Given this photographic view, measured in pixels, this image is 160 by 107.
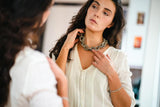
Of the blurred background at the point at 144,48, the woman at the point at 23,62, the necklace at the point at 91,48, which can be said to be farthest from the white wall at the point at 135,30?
the woman at the point at 23,62

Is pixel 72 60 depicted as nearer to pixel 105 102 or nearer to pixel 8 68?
pixel 105 102

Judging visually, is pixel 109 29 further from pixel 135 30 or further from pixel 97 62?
pixel 135 30

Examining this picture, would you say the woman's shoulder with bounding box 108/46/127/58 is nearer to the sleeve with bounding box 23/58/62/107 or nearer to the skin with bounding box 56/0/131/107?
the skin with bounding box 56/0/131/107

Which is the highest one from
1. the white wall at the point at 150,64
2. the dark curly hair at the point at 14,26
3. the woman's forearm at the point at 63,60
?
the dark curly hair at the point at 14,26

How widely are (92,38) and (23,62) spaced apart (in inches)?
29.1

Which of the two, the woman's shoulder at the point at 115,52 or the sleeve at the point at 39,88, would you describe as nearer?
the sleeve at the point at 39,88

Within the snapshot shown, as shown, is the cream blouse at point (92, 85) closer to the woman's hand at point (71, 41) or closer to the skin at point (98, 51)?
the skin at point (98, 51)

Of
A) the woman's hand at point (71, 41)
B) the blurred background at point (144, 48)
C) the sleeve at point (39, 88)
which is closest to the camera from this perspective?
the sleeve at point (39, 88)

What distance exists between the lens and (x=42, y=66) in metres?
0.76

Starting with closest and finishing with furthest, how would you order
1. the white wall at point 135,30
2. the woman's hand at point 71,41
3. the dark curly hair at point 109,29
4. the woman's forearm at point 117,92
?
1. the woman's forearm at point 117,92
2. the woman's hand at point 71,41
3. the dark curly hair at point 109,29
4. the white wall at point 135,30

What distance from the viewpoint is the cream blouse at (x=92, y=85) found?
1284 mm

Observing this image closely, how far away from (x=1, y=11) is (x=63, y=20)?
3.64 metres

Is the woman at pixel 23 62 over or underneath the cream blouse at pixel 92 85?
over

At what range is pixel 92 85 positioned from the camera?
4.24ft
